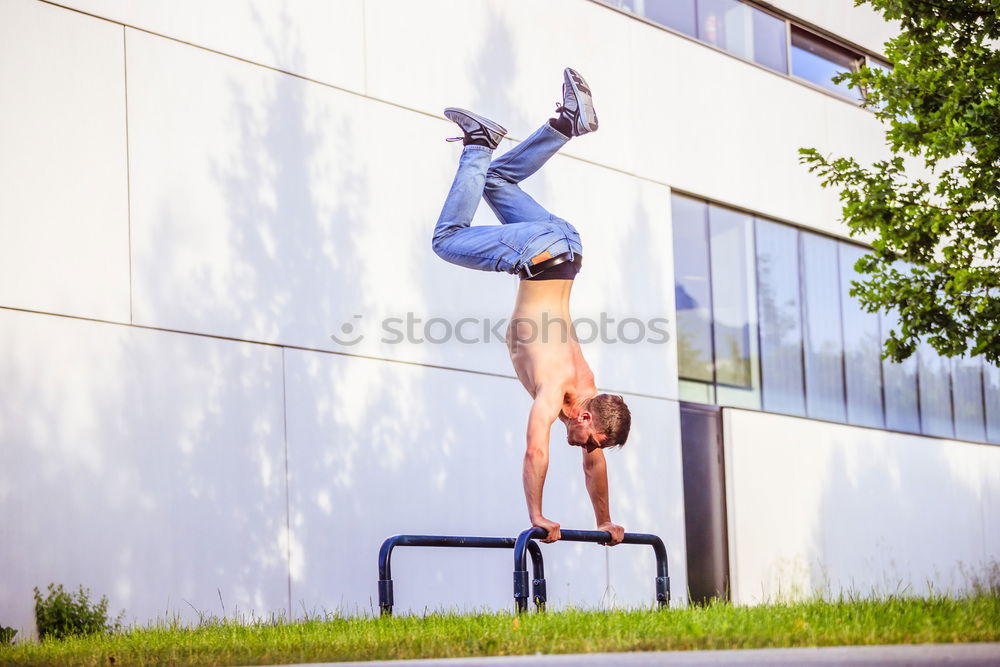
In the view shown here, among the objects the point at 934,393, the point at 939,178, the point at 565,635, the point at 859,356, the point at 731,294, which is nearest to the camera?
the point at 565,635

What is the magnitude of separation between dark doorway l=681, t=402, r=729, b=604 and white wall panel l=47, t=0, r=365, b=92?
5.74 meters

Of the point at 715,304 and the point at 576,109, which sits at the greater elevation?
the point at 576,109

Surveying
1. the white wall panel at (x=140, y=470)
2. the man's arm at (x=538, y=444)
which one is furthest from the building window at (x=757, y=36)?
the white wall panel at (x=140, y=470)

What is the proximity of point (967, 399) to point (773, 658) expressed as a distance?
15.9 m

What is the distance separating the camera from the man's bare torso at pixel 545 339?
11.1 meters

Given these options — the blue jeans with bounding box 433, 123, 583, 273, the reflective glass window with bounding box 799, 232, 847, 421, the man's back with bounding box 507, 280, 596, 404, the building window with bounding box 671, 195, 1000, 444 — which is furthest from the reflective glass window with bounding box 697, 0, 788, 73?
the man's back with bounding box 507, 280, 596, 404

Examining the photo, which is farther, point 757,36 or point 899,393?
point 899,393

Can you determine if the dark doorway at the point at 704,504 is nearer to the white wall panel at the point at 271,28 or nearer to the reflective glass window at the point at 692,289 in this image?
the reflective glass window at the point at 692,289

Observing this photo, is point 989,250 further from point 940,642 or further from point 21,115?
point 21,115

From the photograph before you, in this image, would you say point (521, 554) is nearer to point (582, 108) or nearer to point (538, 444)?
point (538, 444)

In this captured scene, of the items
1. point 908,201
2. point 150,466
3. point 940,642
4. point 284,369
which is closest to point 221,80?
point 284,369

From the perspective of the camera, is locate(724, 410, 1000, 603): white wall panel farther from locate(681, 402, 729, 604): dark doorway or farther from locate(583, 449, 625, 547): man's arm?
locate(583, 449, 625, 547): man's arm

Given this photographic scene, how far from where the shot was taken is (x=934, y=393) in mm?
19078

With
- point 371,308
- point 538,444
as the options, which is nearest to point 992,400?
point 538,444
